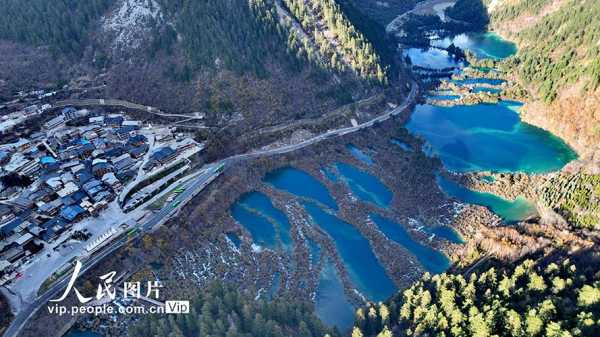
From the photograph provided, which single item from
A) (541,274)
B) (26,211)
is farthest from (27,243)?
(541,274)

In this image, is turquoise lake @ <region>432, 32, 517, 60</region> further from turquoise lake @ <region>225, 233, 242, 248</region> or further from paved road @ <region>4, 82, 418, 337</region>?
turquoise lake @ <region>225, 233, 242, 248</region>

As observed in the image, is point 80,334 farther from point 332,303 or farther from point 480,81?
point 480,81

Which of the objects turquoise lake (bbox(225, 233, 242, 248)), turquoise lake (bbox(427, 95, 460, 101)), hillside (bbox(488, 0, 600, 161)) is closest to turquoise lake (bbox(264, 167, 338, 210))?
turquoise lake (bbox(225, 233, 242, 248))

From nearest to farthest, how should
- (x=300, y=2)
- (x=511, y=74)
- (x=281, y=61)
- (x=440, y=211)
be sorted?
(x=440, y=211) → (x=281, y=61) → (x=300, y=2) → (x=511, y=74)

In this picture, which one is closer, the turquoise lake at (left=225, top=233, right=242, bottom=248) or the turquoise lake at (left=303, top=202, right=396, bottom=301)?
the turquoise lake at (left=303, top=202, right=396, bottom=301)

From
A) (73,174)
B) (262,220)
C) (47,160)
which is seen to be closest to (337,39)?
(262,220)

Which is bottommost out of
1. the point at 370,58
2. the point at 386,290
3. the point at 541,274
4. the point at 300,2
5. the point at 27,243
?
the point at 386,290

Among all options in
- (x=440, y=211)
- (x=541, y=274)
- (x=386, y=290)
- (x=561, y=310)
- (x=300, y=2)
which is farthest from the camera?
Answer: (x=300, y=2)

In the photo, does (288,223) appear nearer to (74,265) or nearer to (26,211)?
(74,265)
